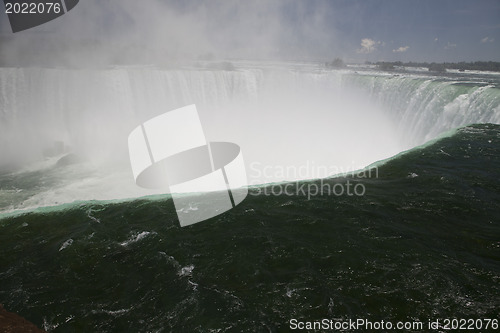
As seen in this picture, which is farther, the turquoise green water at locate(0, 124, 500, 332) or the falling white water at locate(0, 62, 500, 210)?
the falling white water at locate(0, 62, 500, 210)

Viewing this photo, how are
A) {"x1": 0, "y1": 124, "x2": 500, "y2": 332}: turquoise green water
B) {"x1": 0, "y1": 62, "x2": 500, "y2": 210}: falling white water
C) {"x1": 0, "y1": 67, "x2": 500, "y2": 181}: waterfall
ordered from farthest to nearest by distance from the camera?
{"x1": 0, "y1": 67, "x2": 500, "y2": 181}: waterfall → {"x1": 0, "y1": 62, "x2": 500, "y2": 210}: falling white water → {"x1": 0, "y1": 124, "x2": 500, "y2": 332}: turquoise green water

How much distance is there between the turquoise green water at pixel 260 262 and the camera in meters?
3.18

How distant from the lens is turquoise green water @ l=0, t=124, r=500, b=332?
318 cm

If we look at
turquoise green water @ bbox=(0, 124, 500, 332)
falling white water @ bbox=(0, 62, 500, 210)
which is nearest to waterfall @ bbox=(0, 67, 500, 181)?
falling white water @ bbox=(0, 62, 500, 210)

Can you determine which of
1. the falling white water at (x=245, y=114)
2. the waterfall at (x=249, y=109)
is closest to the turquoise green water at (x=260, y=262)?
the falling white water at (x=245, y=114)

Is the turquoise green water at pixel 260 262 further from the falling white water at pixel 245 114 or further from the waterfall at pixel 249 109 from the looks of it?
the waterfall at pixel 249 109

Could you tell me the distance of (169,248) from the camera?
4.23 metres

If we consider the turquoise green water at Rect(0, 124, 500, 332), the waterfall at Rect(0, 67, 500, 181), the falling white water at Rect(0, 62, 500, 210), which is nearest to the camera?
the turquoise green water at Rect(0, 124, 500, 332)

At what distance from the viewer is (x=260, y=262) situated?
393cm

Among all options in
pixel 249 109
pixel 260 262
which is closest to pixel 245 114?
pixel 249 109

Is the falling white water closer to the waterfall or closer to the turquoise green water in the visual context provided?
the waterfall

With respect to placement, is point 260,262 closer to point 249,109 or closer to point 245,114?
point 245,114

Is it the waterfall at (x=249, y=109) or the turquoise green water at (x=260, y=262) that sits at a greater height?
A: the waterfall at (x=249, y=109)

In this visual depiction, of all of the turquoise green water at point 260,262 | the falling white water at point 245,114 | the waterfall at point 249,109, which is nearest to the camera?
the turquoise green water at point 260,262
